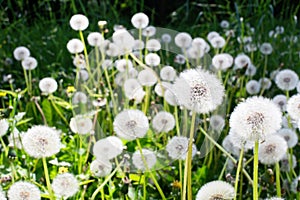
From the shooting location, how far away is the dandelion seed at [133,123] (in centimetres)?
130

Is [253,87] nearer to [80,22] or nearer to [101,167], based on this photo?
[80,22]

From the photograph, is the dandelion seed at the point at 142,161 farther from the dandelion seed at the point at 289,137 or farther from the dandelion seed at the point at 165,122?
the dandelion seed at the point at 289,137

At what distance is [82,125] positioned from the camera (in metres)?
1.73

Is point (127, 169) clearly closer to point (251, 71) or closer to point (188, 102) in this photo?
point (188, 102)

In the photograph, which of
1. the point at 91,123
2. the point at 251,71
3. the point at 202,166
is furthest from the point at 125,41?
the point at 251,71

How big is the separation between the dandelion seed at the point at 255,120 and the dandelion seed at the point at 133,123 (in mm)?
355

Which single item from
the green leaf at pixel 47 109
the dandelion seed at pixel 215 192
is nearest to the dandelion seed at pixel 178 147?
the dandelion seed at pixel 215 192

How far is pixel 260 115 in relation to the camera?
3.13 feet

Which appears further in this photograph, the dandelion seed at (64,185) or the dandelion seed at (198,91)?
the dandelion seed at (64,185)

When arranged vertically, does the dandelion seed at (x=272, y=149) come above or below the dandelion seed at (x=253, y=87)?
below

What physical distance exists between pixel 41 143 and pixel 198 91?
1.05 ft

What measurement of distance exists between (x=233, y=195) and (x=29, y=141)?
1.24 ft

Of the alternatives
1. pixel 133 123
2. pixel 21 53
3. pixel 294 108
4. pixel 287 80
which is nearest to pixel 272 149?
pixel 294 108

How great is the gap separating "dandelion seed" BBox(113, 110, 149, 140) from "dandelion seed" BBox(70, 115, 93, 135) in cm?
37
